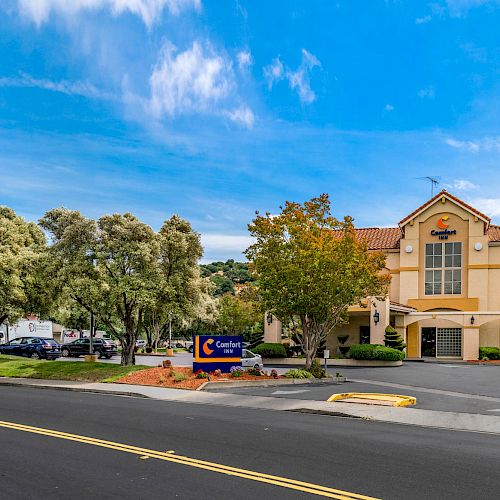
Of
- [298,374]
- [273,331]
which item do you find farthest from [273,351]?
[298,374]

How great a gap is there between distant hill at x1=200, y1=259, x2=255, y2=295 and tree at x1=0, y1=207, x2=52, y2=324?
55046mm

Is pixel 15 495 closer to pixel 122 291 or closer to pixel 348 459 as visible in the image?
pixel 348 459

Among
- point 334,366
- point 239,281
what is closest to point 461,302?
point 334,366

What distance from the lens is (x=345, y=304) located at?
28.1m

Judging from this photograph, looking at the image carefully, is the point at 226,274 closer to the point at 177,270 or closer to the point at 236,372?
the point at 177,270

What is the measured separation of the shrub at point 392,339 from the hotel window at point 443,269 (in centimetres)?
948

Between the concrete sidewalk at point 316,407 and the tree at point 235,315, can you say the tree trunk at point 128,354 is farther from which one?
the tree at point 235,315

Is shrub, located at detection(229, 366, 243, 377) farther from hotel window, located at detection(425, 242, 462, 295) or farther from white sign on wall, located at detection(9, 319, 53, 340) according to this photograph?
white sign on wall, located at detection(9, 319, 53, 340)

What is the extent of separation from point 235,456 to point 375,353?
93.5 ft

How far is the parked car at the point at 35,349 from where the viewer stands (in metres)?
40.6

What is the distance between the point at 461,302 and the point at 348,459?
131ft

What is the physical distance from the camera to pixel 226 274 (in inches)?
4560

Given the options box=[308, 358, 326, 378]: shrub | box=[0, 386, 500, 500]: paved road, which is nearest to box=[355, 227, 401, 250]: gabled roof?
box=[308, 358, 326, 378]: shrub

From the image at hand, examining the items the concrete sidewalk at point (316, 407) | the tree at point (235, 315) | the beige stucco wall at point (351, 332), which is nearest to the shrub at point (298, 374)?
the concrete sidewalk at point (316, 407)
